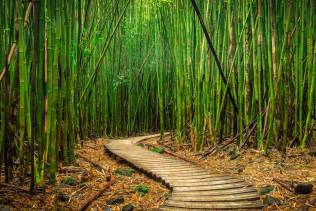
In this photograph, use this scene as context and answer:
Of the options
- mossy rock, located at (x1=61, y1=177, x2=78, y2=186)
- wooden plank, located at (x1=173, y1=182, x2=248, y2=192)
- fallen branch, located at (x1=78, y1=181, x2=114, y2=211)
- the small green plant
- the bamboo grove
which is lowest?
the small green plant

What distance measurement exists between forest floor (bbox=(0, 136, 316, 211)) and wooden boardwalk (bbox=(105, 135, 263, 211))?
72mm

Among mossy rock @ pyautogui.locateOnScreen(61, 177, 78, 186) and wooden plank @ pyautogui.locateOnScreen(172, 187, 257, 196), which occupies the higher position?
mossy rock @ pyautogui.locateOnScreen(61, 177, 78, 186)

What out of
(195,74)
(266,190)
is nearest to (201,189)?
(266,190)

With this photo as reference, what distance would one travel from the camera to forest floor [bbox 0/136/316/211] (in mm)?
1787

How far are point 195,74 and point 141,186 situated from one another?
5.87 feet

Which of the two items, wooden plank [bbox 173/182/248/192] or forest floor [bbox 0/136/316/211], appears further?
wooden plank [bbox 173/182/248/192]

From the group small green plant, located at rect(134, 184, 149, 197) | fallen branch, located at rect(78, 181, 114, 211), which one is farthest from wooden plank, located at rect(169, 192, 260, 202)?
fallen branch, located at rect(78, 181, 114, 211)

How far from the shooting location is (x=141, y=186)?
222 centimetres

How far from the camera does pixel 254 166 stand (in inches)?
105

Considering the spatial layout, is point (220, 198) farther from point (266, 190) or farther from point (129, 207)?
point (129, 207)

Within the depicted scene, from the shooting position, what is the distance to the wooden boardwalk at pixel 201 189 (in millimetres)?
1802

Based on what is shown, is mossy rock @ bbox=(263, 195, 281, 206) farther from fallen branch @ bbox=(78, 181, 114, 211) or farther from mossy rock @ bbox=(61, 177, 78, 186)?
mossy rock @ bbox=(61, 177, 78, 186)

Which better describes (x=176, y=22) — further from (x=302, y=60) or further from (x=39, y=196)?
(x=39, y=196)

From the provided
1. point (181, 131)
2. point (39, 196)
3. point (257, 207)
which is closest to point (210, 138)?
point (181, 131)
